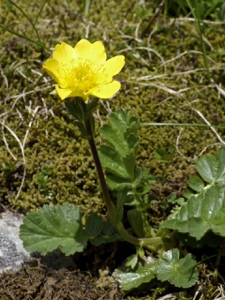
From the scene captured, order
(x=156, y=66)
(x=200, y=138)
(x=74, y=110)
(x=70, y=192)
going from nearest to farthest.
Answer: (x=74, y=110) → (x=70, y=192) → (x=200, y=138) → (x=156, y=66)

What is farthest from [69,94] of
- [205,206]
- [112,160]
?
[205,206]

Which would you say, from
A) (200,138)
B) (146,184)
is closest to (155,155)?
(146,184)

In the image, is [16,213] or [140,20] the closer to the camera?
[16,213]

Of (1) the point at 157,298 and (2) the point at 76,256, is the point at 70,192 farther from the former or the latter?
(1) the point at 157,298

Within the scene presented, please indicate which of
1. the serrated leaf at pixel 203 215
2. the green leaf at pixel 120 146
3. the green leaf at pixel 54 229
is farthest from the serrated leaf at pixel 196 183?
the green leaf at pixel 54 229

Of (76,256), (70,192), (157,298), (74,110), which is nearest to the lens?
(74,110)

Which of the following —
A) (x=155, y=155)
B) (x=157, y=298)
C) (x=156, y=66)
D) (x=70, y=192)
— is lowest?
(x=157, y=298)

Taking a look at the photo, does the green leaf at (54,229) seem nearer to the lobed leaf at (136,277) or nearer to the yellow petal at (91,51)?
Result: the lobed leaf at (136,277)

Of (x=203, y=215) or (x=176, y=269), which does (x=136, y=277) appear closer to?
(x=176, y=269)

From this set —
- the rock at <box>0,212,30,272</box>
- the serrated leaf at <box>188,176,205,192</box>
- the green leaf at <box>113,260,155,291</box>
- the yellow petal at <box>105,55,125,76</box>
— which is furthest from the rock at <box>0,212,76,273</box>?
the yellow petal at <box>105,55,125,76</box>
